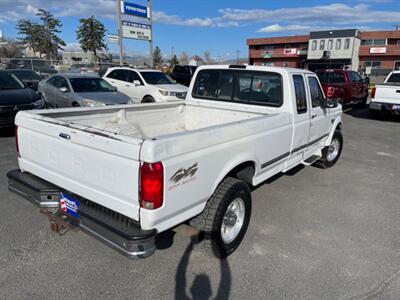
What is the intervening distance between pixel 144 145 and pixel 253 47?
65.3 meters

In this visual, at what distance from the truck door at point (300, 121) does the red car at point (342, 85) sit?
31.3ft

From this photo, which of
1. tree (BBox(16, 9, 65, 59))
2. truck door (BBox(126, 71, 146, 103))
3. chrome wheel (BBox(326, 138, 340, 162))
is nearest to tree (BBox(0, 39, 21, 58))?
tree (BBox(16, 9, 65, 59))

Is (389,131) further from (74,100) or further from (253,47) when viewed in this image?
(253,47)

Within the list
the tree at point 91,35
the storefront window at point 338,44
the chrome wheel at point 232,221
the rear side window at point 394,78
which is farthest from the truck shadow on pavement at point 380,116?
the tree at point 91,35

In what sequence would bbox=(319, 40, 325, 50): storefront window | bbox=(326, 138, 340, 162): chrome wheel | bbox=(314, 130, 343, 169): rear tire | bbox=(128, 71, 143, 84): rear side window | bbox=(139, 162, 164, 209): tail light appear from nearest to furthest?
bbox=(139, 162, 164, 209): tail light → bbox=(314, 130, 343, 169): rear tire → bbox=(326, 138, 340, 162): chrome wheel → bbox=(128, 71, 143, 84): rear side window → bbox=(319, 40, 325, 50): storefront window

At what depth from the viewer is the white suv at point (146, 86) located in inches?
462

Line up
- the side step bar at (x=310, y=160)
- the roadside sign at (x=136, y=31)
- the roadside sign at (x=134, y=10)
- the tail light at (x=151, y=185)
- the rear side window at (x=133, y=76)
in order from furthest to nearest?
the roadside sign at (x=136, y=31), the roadside sign at (x=134, y=10), the rear side window at (x=133, y=76), the side step bar at (x=310, y=160), the tail light at (x=151, y=185)

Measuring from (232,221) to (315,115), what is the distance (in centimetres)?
256

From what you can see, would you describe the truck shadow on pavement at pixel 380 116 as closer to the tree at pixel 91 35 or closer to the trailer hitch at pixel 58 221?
the trailer hitch at pixel 58 221

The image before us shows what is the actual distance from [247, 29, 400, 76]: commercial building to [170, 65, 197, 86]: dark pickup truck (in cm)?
2975

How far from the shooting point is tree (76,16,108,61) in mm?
64000

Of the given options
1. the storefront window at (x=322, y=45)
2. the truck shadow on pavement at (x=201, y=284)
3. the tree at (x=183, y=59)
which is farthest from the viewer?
the tree at (x=183, y=59)

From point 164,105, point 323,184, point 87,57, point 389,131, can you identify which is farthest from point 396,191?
point 87,57

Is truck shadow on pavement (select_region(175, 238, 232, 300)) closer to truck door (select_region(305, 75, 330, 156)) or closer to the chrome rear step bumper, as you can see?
the chrome rear step bumper
